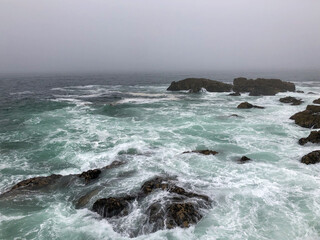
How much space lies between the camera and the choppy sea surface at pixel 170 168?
12.9 metres

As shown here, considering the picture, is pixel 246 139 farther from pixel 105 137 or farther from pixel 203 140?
pixel 105 137

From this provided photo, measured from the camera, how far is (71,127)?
3325cm

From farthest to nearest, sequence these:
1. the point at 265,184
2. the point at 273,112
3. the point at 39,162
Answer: the point at 273,112, the point at 39,162, the point at 265,184

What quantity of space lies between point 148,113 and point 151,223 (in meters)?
30.8

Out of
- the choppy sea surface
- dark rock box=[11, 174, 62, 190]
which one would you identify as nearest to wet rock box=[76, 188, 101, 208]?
the choppy sea surface

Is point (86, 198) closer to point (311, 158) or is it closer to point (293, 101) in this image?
point (311, 158)

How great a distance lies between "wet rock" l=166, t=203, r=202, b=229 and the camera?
12.8 metres

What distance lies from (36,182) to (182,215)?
11.9m

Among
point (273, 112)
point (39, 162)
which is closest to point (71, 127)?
point (39, 162)

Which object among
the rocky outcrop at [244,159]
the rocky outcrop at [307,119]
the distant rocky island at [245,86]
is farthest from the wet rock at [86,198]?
the distant rocky island at [245,86]

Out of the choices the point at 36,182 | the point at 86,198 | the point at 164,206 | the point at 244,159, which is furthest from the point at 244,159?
the point at 36,182

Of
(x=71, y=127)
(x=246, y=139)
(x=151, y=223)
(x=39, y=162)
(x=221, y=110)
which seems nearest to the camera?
(x=151, y=223)

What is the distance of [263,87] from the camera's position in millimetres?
66750

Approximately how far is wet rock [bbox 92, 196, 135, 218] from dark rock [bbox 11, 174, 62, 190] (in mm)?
5591
